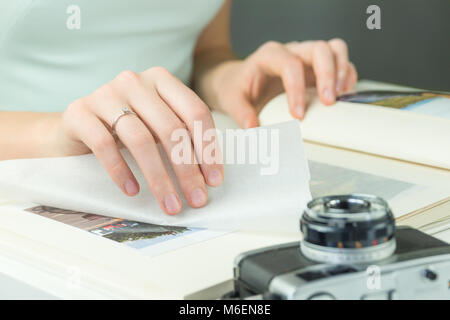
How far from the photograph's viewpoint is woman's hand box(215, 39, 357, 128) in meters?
0.84

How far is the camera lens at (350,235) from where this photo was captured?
0.37 m

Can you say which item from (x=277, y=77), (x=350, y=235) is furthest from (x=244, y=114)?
(x=350, y=235)

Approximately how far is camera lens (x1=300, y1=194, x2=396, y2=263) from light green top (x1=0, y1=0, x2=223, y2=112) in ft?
1.99

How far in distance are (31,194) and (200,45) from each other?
714mm

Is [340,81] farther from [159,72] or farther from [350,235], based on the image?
[350,235]

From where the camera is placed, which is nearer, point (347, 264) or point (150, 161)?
point (347, 264)

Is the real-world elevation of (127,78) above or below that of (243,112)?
above

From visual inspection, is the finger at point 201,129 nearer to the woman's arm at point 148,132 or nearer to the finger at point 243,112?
the woman's arm at point 148,132

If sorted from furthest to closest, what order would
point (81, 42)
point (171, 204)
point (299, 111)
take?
1. point (81, 42)
2. point (299, 111)
3. point (171, 204)

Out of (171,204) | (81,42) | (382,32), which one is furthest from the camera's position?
(382,32)

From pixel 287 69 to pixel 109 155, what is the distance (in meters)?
0.39

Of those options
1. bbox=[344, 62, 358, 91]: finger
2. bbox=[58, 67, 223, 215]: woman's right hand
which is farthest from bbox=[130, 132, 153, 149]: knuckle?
bbox=[344, 62, 358, 91]: finger

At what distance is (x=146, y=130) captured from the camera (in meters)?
0.53

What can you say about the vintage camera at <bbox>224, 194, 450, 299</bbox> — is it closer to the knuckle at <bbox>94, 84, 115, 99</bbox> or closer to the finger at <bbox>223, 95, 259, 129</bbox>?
the knuckle at <bbox>94, 84, 115, 99</bbox>
